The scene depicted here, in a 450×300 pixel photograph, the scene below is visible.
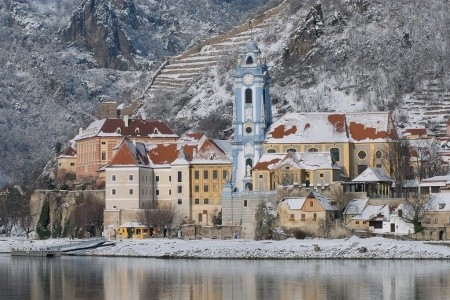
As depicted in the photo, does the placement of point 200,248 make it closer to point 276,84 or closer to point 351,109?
point 351,109

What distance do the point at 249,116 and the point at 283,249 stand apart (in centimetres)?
2362

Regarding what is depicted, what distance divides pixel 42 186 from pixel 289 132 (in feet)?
97.6

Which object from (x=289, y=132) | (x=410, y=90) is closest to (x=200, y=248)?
(x=289, y=132)

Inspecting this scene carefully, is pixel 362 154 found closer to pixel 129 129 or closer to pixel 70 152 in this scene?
pixel 129 129

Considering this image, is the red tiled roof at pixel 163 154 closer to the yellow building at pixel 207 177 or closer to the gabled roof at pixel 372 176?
the yellow building at pixel 207 177

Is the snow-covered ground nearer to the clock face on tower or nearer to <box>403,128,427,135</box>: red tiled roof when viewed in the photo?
the clock face on tower

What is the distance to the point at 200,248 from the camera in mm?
122000

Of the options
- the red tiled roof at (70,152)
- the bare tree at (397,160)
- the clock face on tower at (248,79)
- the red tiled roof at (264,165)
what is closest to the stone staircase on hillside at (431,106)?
the bare tree at (397,160)

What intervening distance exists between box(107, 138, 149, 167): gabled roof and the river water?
23.3m

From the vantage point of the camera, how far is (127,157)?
142m

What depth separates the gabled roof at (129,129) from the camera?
15750 centimetres

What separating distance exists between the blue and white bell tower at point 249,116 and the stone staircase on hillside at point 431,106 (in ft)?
99.5

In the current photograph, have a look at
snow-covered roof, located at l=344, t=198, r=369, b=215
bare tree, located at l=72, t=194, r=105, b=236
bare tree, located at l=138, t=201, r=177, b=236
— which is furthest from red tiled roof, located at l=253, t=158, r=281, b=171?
bare tree, located at l=72, t=194, r=105, b=236

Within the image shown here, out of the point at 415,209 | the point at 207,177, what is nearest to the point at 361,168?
→ the point at 207,177
